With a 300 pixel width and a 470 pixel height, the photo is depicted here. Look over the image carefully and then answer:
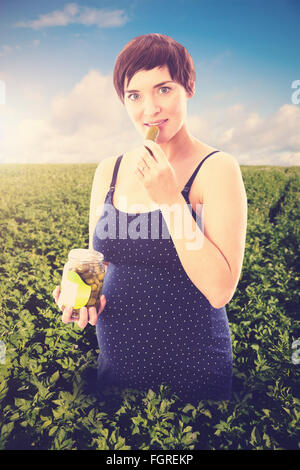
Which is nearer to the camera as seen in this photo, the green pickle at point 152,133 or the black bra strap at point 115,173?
the green pickle at point 152,133

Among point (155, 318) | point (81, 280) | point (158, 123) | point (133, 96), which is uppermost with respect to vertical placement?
point (133, 96)

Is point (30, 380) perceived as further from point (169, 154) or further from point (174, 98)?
point (174, 98)

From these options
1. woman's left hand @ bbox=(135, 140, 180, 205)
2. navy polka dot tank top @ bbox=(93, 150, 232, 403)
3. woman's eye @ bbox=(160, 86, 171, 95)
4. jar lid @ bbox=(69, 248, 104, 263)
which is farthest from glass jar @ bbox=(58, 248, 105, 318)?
woman's eye @ bbox=(160, 86, 171, 95)

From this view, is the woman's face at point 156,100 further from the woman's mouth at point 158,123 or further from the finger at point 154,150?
the finger at point 154,150

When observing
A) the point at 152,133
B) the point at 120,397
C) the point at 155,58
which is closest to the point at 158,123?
the point at 152,133

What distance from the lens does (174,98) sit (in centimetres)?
149

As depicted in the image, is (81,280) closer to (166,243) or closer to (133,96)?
(166,243)

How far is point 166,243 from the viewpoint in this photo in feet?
4.92

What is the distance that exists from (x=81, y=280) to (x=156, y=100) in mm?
847

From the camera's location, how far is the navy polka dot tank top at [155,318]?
154 cm

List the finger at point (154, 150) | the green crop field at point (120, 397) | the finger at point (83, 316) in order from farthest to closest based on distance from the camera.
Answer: the green crop field at point (120, 397), the finger at point (83, 316), the finger at point (154, 150)

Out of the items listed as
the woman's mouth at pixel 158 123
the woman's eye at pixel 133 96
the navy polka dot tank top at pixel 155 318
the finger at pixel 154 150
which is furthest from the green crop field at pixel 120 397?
the woman's eye at pixel 133 96

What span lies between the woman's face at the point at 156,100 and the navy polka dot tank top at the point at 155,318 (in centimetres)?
24
